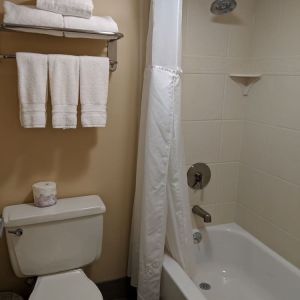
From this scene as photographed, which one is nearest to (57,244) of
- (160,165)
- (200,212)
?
(160,165)

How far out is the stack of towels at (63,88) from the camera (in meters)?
1.37

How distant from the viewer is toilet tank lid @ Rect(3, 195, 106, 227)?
145 cm

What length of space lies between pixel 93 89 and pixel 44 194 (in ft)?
1.91

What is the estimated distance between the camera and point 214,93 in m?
1.91

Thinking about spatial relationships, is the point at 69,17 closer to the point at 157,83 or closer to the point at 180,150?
the point at 157,83

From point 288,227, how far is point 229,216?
0.49m

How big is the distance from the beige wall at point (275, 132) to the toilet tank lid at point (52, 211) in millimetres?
1020

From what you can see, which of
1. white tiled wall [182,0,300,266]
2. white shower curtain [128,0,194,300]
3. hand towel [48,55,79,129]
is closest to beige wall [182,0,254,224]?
white tiled wall [182,0,300,266]

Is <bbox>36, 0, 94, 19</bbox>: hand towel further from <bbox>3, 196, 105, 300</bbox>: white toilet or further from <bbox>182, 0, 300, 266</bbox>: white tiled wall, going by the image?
<bbox>3, 196, 105, 300</bbox>: white toilet

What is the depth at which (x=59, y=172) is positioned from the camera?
64.8 inches

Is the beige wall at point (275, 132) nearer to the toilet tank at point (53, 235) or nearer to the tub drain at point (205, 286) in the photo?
the tub drain at point (205, 286)

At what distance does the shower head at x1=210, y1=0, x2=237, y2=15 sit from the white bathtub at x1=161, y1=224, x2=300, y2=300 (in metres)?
1.39

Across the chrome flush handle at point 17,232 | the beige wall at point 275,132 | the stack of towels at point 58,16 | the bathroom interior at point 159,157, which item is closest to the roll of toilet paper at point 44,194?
the bathroom interior at point 159,157

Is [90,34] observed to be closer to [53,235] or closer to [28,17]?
[28,17]
